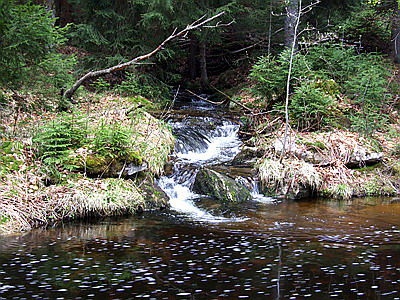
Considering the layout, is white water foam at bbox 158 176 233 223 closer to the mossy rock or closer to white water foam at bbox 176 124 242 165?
the mossy rock

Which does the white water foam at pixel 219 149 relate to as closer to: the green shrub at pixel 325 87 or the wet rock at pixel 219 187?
the wet rock at pixel 219 187

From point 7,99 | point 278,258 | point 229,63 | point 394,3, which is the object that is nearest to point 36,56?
point 7,99

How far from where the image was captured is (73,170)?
970 centimetres

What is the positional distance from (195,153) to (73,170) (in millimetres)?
3870

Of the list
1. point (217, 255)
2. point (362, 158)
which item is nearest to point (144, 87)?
point (362, 158)

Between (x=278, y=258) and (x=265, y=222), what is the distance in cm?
219

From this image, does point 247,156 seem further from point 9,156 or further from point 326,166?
point 9,156

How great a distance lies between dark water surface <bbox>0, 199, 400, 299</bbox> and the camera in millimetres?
5332

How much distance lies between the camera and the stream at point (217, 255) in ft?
17.6

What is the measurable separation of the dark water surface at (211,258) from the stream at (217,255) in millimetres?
13

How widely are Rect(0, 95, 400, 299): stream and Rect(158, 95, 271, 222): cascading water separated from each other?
13 centimetres

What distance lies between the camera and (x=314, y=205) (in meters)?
10.3

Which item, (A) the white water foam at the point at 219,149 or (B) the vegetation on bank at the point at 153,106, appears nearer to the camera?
(B) the vegetation on bank at the point at 153,106

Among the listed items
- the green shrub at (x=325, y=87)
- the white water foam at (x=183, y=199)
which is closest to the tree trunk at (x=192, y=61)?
the green shrub at (x=325, y=87)
